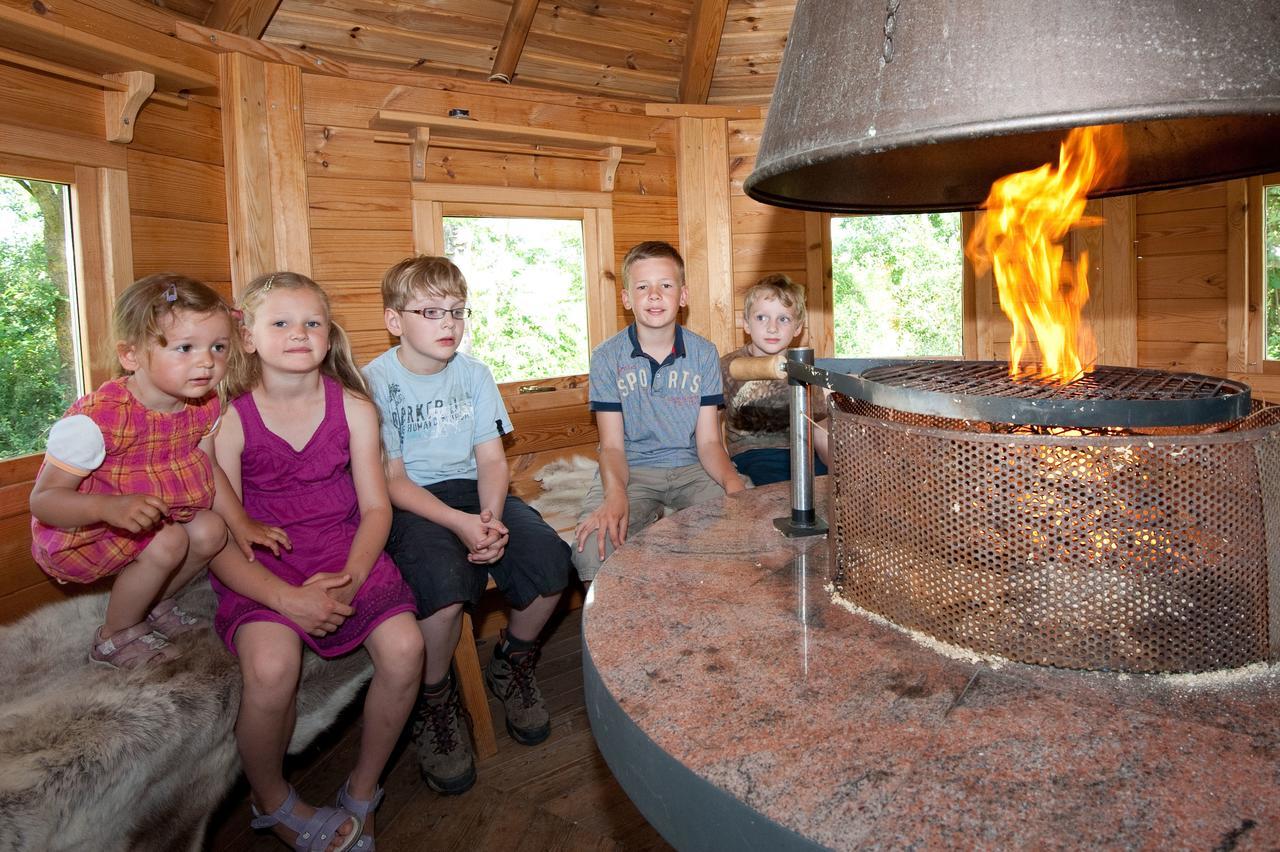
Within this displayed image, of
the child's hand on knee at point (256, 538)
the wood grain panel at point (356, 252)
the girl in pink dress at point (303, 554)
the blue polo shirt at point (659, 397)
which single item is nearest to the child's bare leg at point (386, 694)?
the girl in pink dress at point (303, 554)

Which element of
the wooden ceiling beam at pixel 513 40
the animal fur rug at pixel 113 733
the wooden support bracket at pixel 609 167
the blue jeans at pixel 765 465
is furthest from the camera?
the wooden support bracket at pixel 609 167

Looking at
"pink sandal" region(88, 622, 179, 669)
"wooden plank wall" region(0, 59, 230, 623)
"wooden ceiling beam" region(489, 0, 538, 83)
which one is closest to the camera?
"pink sandal" region(88, 622, 179, 669)

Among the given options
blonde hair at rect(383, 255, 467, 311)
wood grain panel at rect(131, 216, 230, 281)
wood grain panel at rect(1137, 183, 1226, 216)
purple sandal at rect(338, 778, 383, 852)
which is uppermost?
wood grain panel at rect(1137, 183, 1226, 216)

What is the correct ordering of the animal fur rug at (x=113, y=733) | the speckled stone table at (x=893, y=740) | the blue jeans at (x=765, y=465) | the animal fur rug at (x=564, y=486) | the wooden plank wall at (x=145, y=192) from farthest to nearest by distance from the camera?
the animal fur rug at (x=564, y=486)
the blue jeans at (x=765, y=465)
the wooden plank wall at (x=145, y=192)
the animal fur rug at (x=113, y=733)
the speckled stone table at (x=893, y=740)

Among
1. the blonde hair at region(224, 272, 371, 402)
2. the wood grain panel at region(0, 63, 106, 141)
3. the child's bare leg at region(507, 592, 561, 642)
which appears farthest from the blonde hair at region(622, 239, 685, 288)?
the wood grain panel at region(0, 63, 106, 141)

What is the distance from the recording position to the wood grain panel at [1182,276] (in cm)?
373

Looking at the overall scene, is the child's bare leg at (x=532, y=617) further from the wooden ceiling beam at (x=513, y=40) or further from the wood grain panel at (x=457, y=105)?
the wooden ceiling beam at (x=513, y=40)

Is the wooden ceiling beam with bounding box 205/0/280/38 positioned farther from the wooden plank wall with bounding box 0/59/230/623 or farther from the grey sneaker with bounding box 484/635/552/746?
the grey sneaker with bounding box 484/635/552/746

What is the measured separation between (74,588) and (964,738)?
2.51 meters

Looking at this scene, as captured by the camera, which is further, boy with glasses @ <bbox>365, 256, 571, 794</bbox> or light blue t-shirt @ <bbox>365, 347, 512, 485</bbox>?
light blue t-shirt @ <bbox>365, 347, 512, 485</bbox>

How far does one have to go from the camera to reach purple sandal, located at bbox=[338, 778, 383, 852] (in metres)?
1.99

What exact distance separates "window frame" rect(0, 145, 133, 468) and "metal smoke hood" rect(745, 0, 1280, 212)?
6.76ft

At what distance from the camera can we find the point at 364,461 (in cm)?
230

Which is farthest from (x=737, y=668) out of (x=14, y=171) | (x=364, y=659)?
(x=14, y=171)
